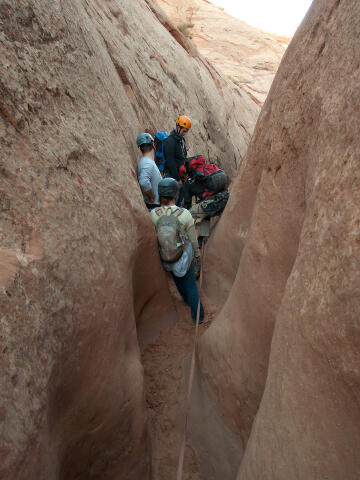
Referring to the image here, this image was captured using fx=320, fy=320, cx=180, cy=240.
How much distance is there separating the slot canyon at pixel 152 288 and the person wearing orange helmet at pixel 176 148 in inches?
61.4

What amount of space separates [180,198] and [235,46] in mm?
16026

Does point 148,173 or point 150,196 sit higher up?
point 148,173

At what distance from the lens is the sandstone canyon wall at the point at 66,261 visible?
1.82 meters

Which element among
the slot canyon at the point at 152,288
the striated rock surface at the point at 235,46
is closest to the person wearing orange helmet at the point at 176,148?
the slot canyon at the point at 152,288

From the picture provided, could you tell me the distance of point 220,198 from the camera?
5.16 meters

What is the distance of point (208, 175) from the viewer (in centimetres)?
514

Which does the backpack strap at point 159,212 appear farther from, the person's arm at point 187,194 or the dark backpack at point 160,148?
the dark backpack at point 160,148

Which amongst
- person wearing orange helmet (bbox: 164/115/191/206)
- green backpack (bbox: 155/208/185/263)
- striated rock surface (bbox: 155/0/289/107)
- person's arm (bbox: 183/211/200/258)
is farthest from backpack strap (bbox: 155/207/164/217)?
striated rock surface (bbox: 155/0/289/107)

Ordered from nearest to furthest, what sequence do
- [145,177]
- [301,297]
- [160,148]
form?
[301,297] < [145,177] < [160,148]

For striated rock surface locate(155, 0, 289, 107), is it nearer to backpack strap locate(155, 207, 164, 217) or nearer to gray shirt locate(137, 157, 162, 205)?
gray shirt locate(137, 157, 162, 205)

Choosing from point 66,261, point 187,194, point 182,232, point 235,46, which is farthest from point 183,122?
point 235,46

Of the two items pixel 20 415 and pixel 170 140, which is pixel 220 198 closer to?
pixel 170 140

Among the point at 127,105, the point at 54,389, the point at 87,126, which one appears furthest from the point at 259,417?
the point at 127,105

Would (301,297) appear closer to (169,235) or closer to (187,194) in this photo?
(169,235)
